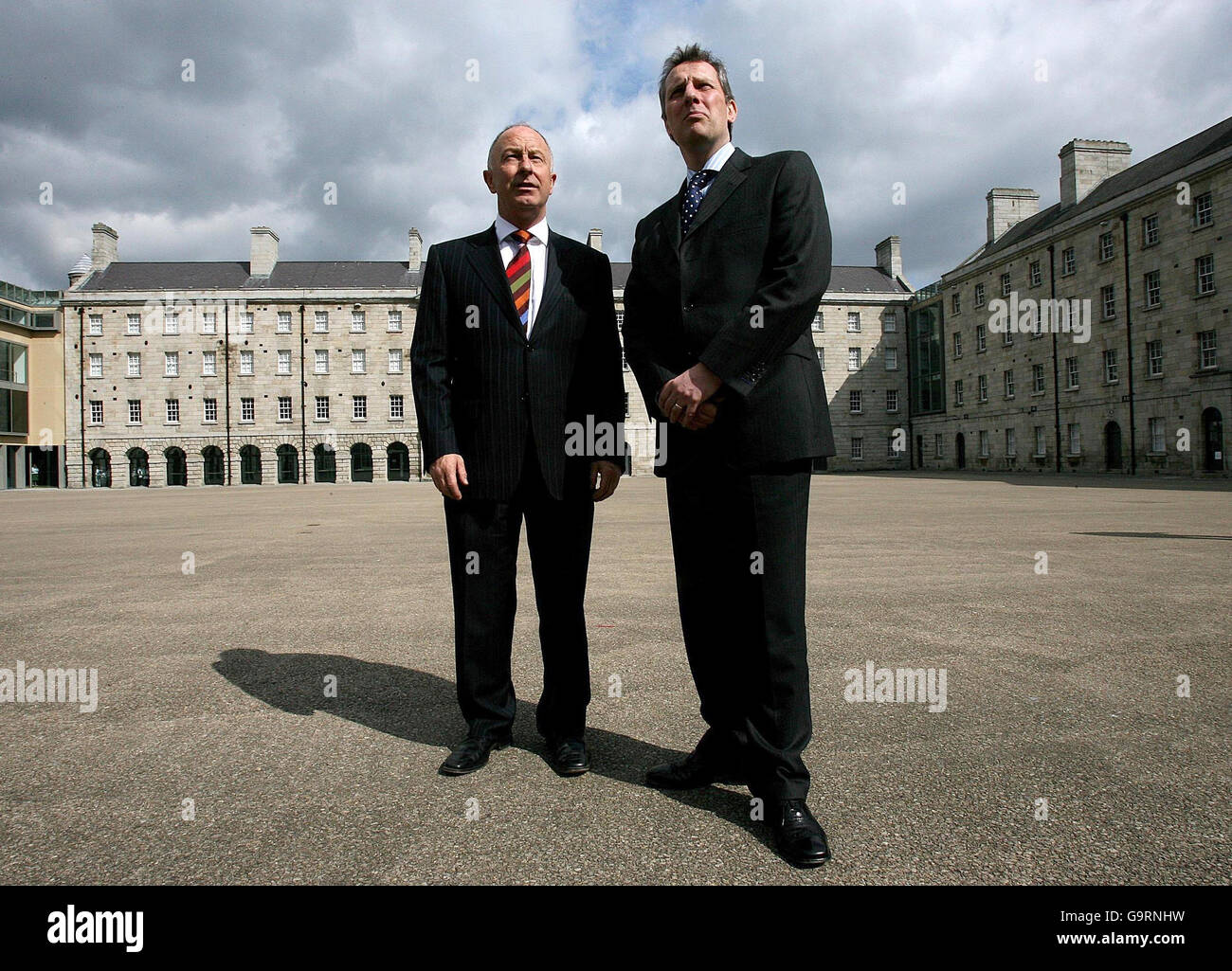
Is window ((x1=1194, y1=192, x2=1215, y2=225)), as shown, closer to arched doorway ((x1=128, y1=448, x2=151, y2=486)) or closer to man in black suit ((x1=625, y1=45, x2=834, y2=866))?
man in black suit ((x1=625, y1=45, x2=834, y2=866))

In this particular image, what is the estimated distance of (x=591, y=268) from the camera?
11.6 ft

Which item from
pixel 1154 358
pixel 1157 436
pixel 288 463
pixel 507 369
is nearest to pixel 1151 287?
pixel 1154 358

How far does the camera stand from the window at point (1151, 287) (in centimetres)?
3481

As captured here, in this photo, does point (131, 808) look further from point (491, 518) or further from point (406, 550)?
point (406, 550)

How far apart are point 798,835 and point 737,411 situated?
4.42 ft

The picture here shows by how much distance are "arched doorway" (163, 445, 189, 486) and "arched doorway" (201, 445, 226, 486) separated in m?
1.21

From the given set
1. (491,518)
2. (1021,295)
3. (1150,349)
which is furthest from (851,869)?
(1021,295)

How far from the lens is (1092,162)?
4241cm

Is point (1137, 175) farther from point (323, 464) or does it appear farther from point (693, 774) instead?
point (323, 464)

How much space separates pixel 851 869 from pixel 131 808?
92.7 inches

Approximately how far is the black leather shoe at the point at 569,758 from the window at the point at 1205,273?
38.8 metres

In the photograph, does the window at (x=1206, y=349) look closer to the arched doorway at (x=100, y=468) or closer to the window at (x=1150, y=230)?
the window at (x=1150, y=230)

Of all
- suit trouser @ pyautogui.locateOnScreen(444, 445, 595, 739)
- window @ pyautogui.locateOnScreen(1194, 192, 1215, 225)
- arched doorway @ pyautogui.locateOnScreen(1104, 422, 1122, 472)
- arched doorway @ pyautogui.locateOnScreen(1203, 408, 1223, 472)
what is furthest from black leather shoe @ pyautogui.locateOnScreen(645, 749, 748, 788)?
arched doorway @ pyautogui.locateOnScreen(1104, 422, 1122, 472)

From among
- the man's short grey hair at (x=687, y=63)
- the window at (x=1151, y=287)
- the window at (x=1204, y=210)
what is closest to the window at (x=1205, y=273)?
the window at (x=1204, y=210)
